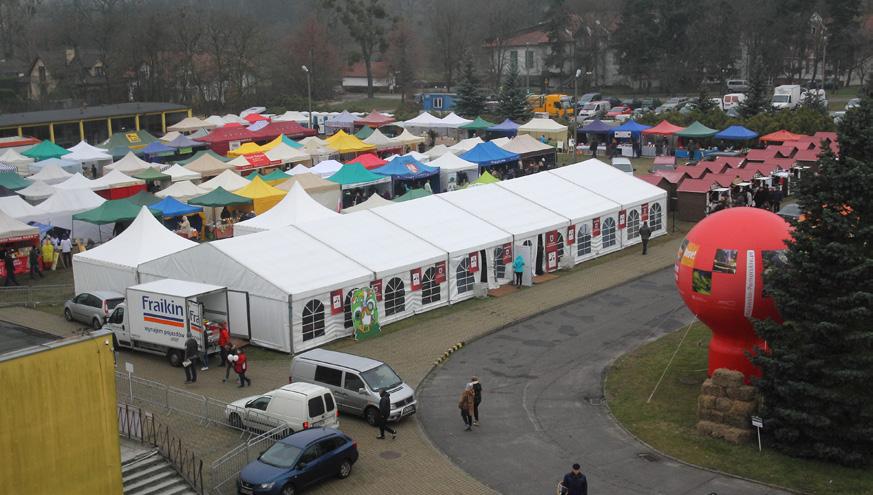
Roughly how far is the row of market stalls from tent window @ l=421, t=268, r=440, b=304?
0.09 feet

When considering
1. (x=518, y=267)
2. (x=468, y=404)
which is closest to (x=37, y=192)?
(x=518, y=267)

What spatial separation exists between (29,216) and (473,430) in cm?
2268

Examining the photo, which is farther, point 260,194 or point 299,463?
point 260,194

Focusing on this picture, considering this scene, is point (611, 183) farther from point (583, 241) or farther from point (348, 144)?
point (348, 144)

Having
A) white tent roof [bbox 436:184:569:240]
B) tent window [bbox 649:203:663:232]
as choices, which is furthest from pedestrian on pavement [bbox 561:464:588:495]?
tent window [bbox 649:203:663:232]

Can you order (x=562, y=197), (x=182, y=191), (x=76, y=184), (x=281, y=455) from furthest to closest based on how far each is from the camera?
(x=76, y=184) → (x=182, y=191) → (x=562, y=197) → (x=281, y=455)

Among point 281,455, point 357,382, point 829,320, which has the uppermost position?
point 829,320

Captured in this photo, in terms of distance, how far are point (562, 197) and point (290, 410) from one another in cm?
1782

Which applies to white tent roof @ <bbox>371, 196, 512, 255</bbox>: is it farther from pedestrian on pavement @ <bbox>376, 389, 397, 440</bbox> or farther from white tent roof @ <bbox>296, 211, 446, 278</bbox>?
pedestrian on pavement @ <bbox>376, 389, 397, 440</bbox>

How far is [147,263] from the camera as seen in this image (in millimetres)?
25891

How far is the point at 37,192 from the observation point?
39.3m

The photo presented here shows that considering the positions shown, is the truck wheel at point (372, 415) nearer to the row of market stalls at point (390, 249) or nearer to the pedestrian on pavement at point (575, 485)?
the row of market stalls at point (390, 249)

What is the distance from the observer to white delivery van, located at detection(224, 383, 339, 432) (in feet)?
57.3

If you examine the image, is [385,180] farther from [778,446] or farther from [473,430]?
[778,446]
